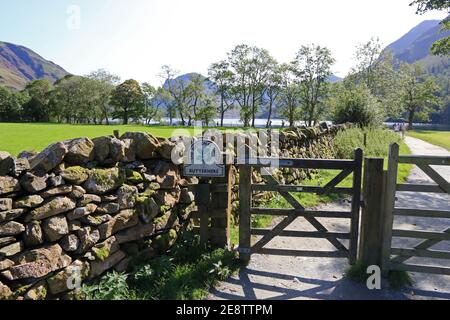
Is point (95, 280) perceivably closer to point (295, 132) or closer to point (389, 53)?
point (295, 132)

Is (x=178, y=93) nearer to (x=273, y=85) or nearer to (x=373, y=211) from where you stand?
(x=273, y=85)

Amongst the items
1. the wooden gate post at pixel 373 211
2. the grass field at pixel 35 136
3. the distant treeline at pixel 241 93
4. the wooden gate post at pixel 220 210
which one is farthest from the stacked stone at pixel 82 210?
the distant treeline at pixel 241 93

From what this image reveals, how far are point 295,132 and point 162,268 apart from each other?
25.5ft

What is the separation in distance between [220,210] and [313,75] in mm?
54819

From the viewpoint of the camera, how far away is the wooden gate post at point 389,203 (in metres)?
4.88

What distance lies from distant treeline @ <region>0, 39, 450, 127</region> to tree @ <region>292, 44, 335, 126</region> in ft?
0.53

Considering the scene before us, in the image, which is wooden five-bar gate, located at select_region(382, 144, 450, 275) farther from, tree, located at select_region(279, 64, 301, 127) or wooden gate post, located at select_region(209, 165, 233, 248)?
tree, located at select_region(279, 64, 301, 127)

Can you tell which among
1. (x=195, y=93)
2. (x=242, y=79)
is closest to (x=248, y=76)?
(x=242, y=79)

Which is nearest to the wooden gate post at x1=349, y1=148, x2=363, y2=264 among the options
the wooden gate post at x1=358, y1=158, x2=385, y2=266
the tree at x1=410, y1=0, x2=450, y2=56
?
the wooden gate post at x1=358, y1=158, x2=385, y2=266

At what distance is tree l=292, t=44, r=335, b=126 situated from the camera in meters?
54.4

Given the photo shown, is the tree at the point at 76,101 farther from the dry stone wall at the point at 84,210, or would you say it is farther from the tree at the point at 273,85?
the dry stone wall at the point at 84,210

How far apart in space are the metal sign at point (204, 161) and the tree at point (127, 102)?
211 feet

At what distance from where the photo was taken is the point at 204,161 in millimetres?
5645

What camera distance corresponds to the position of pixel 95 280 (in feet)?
14.4
